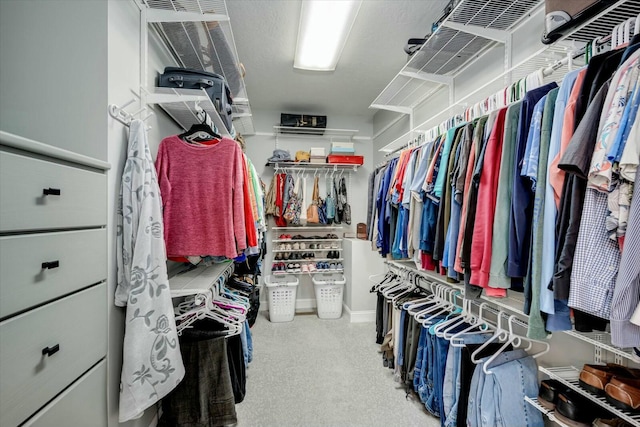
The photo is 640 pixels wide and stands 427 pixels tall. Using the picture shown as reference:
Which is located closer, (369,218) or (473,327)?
(473,327)

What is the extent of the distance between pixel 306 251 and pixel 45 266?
3.02m

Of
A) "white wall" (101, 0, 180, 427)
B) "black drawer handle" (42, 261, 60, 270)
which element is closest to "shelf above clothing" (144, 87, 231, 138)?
"white wall" (101, 0, 180, 427)

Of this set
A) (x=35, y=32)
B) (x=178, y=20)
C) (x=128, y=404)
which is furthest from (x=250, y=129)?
(x=128, y=404)

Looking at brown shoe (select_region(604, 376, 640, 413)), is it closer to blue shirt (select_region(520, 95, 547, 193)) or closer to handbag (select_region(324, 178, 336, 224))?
blue shirt (select_region(520, 95, 547, 193))

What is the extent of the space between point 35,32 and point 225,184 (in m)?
0.96

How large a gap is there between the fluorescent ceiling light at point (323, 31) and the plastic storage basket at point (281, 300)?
2419 millimetres

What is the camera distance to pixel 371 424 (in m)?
1.72

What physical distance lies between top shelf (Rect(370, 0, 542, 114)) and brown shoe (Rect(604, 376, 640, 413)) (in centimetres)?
175

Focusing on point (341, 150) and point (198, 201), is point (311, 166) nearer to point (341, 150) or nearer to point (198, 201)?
point (341, 150)

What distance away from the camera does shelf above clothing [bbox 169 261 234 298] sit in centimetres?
152

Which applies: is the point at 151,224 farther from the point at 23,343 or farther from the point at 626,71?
the point at 626,71

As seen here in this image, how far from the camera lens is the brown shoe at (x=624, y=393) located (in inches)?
36.2

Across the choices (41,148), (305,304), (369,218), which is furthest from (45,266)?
(305,304)

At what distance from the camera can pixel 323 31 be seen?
206 centimetres
